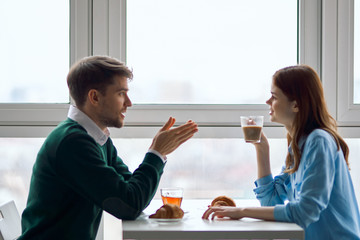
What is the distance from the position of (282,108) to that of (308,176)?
0.34 meters

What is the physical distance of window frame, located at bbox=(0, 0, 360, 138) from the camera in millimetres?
2170

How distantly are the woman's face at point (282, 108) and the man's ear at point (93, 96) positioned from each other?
0.65 metres

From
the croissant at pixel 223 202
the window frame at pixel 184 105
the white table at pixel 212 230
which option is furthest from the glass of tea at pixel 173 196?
the window frame at pixel 184 105

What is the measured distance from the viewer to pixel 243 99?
7.41 feet

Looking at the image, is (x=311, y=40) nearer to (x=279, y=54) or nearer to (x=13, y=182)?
(x=279, y=54)

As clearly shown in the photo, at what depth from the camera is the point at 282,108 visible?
1.72 m

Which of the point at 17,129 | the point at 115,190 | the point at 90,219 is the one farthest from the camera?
the point at 17,129

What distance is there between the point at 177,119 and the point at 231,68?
37 cm

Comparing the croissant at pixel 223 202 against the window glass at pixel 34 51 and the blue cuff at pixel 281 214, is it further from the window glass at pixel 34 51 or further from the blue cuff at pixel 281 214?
the window glass at pixel 34 51

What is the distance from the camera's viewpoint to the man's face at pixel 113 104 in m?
1.63

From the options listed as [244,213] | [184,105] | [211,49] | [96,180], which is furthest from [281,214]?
[211,49]

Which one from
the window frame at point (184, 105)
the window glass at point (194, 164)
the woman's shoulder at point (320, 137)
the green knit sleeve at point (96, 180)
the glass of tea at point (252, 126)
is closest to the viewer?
the green knit sleeve at point (96, 180)

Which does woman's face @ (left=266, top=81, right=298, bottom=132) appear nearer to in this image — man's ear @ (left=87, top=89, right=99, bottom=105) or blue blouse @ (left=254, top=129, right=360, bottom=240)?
blue blouse @ (left=254, top=129, right=360, bottom=240)

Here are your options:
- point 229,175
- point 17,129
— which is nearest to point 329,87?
point 229,175
